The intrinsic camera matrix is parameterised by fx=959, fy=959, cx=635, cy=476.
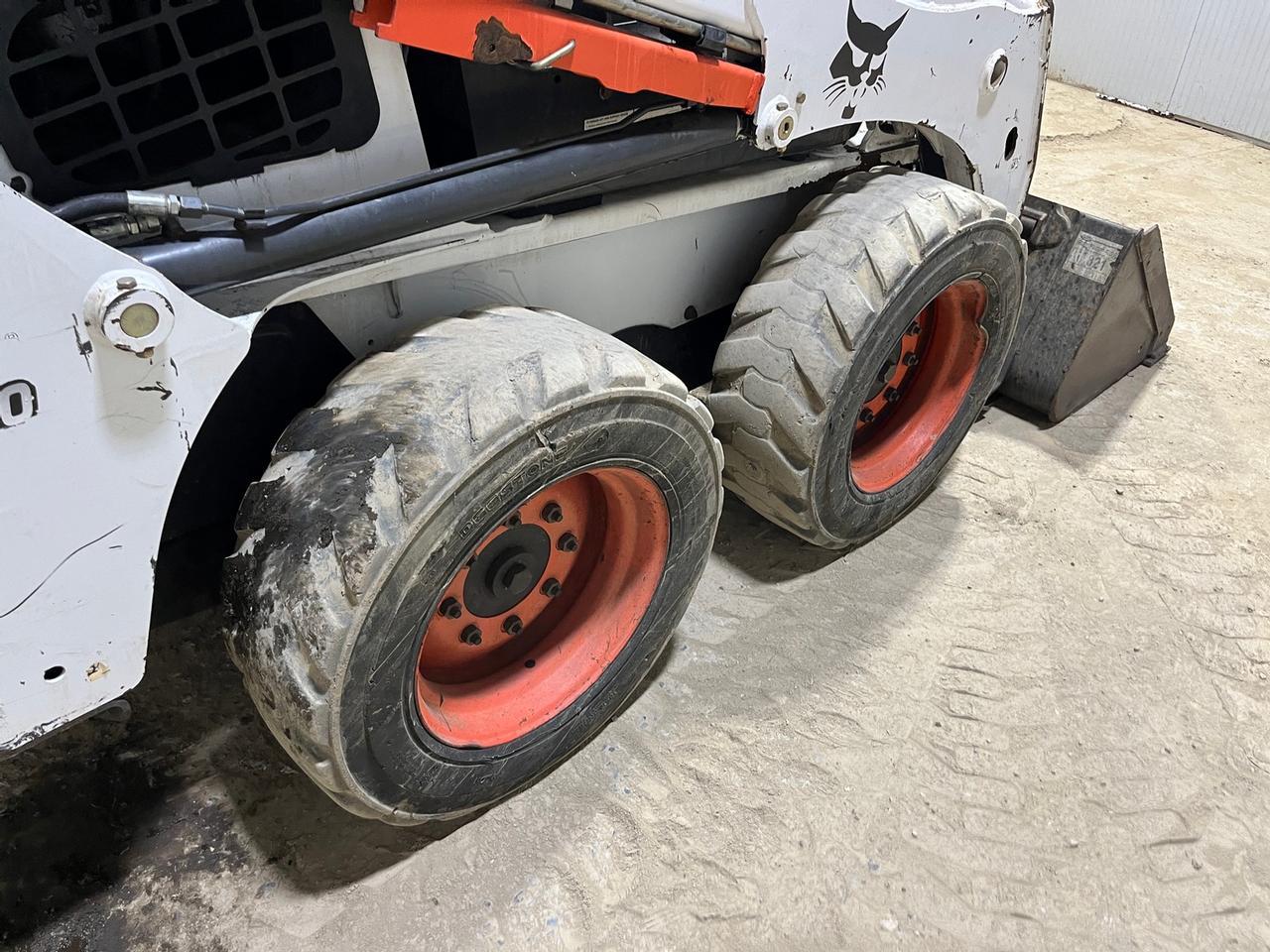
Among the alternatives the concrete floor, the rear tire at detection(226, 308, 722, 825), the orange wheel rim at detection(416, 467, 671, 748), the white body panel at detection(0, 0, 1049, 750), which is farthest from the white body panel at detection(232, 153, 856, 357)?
the concrete floor

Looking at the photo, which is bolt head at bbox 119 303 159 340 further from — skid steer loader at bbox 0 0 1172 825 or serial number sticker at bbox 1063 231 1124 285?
serial number sticker at bbox 1063 231 1124 285

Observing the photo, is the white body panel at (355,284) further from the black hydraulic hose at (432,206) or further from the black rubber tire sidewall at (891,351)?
the black rubber tire sidewall at (891,351)

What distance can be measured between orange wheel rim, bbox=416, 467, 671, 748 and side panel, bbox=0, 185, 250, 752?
56cm

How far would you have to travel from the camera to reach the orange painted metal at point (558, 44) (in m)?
1.24

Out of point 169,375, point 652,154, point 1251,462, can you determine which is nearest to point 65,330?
point 169,375

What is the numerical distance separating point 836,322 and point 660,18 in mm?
684

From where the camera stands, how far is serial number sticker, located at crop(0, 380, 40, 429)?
1.02 meters

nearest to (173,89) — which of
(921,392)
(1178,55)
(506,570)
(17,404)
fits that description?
(17,404)

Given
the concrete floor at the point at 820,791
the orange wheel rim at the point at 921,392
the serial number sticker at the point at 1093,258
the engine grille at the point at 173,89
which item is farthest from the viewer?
the serial number sticker at the point at 1093,258

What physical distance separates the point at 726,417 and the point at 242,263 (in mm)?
1062

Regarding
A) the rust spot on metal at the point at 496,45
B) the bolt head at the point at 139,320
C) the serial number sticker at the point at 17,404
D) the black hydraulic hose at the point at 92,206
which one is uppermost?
the rust spot on metal at the point at 496,45

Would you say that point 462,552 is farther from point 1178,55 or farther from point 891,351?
point 1178,55

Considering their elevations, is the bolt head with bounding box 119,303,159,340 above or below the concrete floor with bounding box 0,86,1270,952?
above

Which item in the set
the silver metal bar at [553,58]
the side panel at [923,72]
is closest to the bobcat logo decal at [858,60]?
the side panel at [923,72]
